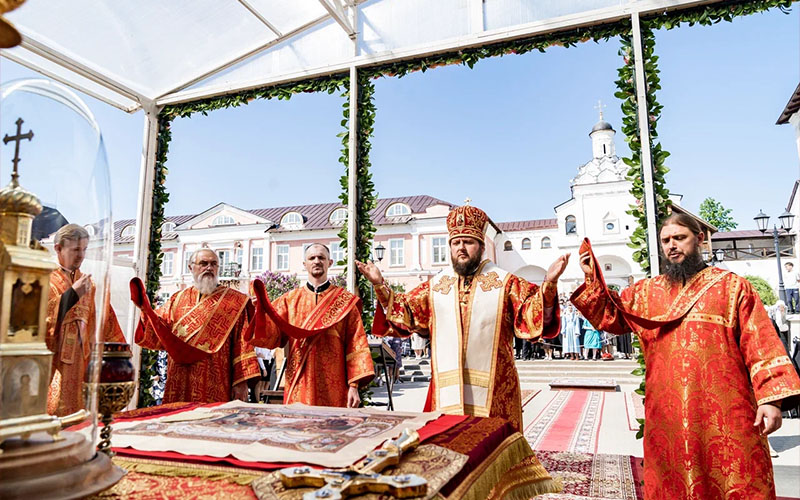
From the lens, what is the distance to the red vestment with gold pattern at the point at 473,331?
3.31 m

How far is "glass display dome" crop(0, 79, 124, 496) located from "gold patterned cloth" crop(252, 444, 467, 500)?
0.36 m

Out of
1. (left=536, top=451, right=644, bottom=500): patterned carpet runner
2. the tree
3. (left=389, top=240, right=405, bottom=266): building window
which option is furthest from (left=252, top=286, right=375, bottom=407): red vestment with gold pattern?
the tree

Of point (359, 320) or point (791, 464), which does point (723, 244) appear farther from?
point (359, 320)

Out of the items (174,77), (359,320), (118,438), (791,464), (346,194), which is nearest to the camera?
(118,438)

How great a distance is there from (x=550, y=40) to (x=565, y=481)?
411cm

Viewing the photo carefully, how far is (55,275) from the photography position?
3.42 feet

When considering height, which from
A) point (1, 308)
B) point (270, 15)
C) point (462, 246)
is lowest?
point (1, 308)

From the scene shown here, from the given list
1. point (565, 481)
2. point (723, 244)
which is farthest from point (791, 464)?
point (723, 244)

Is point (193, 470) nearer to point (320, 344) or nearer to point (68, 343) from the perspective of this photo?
point (68, 343)

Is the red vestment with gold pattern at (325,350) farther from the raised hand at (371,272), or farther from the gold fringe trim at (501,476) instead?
the gold fringe trim at (501,476)

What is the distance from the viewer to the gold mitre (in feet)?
2.75

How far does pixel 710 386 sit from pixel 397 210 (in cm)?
3086

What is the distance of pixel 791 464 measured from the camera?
Answer: 4.91 metres

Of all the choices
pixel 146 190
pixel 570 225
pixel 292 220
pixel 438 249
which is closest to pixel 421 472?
pixel 146 190
